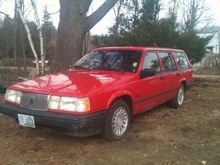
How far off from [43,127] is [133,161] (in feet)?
4.91

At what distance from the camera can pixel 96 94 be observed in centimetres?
491

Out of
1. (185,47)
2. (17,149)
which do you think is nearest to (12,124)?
(17,149)

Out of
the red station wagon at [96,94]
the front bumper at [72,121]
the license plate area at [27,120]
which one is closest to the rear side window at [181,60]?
the red station wagon at [96,94]

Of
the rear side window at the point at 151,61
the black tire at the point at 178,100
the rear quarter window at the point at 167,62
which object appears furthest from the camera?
the black tire at the point at 178,100

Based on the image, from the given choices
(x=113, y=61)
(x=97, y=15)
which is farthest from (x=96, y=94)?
(x=97, y=15)

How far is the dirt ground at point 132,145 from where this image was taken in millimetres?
4652

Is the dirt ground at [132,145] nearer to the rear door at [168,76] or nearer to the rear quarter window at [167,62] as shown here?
the rear door at [168,76]

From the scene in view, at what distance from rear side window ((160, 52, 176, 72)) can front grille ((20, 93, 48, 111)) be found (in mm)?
3354

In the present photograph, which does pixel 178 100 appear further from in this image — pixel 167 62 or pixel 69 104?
pixel 69 104

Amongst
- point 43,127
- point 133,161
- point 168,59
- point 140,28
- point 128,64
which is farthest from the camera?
point 140,28

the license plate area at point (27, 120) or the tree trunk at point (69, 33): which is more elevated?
the tree trunk at point (69, 33)

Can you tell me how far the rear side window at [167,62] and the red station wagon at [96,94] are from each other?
37 millimetres

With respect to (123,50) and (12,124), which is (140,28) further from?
(12,124)

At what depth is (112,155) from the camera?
4.82m
